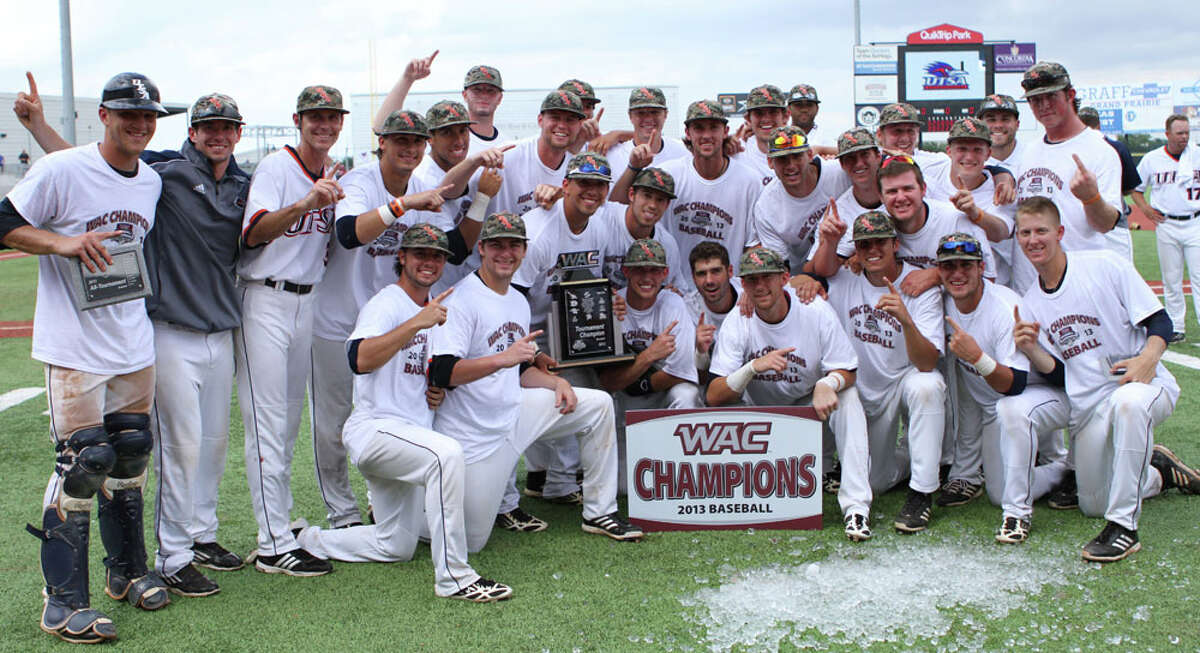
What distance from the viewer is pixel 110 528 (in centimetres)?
441

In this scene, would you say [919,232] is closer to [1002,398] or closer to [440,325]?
[1002,398]

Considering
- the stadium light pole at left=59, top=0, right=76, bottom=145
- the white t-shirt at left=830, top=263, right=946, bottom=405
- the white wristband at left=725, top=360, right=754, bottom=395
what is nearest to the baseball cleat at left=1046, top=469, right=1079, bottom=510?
the white t-shirt at left=830, top=263, right=946, bottom=405

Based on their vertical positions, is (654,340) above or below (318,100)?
below

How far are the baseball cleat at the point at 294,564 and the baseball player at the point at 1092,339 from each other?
A: 3858 mm

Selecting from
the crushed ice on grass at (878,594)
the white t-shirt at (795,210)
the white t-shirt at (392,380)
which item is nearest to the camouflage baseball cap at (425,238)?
the white t-shirt at (392,380)

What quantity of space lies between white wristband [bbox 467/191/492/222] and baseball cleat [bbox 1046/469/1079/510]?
12.1ft

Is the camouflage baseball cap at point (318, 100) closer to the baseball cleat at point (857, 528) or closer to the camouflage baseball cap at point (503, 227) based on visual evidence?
the camouflage baseball cap at point (503, 227)

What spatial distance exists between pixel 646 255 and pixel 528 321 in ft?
2.84

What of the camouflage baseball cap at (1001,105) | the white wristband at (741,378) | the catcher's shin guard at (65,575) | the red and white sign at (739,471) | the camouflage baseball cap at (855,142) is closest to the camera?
the catcher's shin guard at (65,575)

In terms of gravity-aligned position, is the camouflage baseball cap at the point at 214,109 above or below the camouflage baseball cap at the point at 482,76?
below

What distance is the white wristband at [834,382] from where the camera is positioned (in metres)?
5.49

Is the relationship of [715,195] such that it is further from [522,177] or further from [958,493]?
[958,493]

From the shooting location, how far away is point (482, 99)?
259 inches

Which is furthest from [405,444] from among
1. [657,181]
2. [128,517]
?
[657,181]
